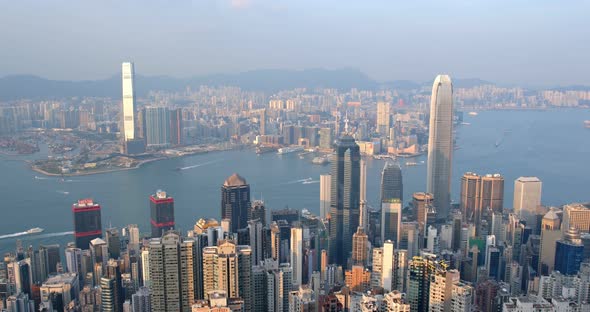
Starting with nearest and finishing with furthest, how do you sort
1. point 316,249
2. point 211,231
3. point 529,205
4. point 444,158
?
1. point 211,231
2. point 316,249
3. point 529,205
4. point 444,158

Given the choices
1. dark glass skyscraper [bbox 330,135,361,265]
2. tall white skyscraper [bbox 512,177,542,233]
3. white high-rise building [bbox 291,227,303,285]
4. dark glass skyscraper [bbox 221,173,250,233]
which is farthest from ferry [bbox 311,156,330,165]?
white high-rise building [bbox 291,227,303,285]

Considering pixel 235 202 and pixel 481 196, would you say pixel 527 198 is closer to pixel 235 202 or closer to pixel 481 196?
pixel 481 196

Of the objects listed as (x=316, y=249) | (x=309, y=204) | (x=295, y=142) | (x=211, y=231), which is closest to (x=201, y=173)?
(x=309, y=204)

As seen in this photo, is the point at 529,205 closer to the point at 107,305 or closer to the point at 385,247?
the point at 385,247

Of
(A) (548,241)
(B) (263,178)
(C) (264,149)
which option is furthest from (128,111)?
(A) (548,241)

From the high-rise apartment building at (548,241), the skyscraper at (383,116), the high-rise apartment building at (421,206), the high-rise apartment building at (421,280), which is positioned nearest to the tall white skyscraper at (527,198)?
the high-rise apartment building at (548,241)

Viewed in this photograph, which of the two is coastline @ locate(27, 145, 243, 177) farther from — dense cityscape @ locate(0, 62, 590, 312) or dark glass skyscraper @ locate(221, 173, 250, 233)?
dark glass skyscraper @ locate(221, 173, 250, 233)

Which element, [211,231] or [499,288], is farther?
[211,231]
